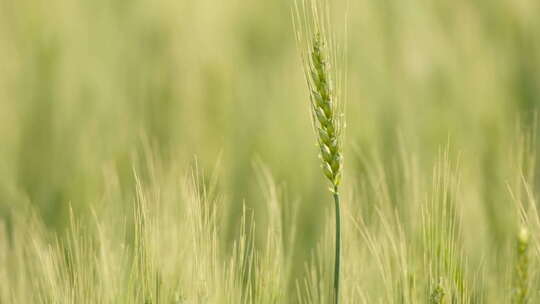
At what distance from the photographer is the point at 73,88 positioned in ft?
7.38

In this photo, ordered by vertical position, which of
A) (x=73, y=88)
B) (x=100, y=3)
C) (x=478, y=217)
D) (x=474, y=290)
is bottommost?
(x=478, y=217)

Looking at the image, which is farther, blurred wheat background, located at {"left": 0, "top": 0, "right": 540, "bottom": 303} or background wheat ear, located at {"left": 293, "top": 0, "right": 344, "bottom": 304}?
blurred wheat background, located at {"left": 0, "top": 0, "right": 540, "bottom": 303}

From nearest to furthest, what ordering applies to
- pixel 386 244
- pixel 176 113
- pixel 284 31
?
pixel 386 244 → pixel 176 113 → pixel 284 31

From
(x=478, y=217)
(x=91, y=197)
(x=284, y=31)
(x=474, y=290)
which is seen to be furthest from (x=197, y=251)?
(x=284, y=31)

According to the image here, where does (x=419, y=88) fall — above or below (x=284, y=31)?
below

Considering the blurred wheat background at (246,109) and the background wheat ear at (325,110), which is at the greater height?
the background wheat ear at (325,110)

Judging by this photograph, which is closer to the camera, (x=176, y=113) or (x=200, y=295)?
(x=200, y=295)

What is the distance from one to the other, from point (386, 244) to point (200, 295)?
293mm

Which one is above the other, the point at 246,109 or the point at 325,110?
the point at 325,110

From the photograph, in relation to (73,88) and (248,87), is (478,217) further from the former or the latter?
(73,88)

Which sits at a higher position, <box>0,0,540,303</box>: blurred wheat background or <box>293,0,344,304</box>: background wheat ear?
<box>293,0,344,304</box>: background wheat ear

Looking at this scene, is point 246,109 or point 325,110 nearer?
point 325,110

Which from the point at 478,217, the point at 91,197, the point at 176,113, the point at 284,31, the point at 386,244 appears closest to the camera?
the point at 386,244

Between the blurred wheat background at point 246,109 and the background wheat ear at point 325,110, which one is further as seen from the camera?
the blurred wheat background at point 246,109
